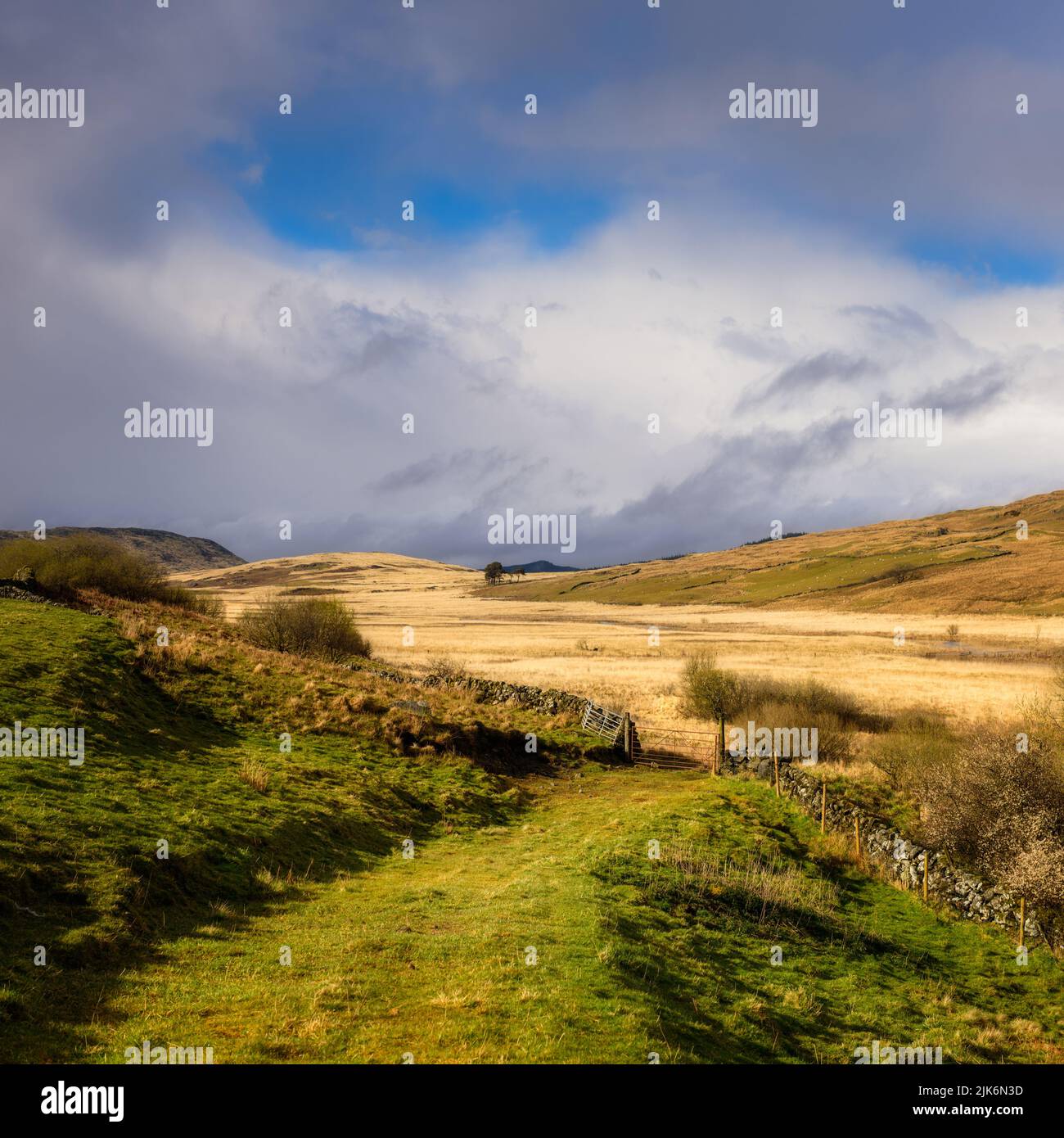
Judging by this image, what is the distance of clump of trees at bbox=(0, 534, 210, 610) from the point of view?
49500mm

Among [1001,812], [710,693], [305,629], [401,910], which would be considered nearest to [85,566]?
[305,629]

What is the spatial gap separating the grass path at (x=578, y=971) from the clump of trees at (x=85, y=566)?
1531 inches

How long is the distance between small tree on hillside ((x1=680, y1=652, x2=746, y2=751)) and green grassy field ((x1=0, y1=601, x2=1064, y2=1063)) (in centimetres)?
1425

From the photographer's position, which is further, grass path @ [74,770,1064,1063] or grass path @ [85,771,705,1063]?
grass path @ [74,770,1064,1063]

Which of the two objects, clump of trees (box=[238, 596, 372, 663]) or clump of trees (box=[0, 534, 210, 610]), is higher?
clump of trees (box=[0, 534, 210, 610])

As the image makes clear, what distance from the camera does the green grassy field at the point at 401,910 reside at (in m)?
10.2

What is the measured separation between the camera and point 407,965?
12.3 m

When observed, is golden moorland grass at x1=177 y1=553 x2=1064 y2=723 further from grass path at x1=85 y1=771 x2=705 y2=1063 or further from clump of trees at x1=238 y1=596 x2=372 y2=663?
grass path at x1=85 y1=771 x2=705 y2=1063

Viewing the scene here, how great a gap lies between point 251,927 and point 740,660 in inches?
2656

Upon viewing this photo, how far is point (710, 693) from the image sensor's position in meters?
46.5

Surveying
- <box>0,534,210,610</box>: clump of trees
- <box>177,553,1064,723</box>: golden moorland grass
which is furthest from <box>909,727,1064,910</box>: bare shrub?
<box>0,534,210,610</box>: clump of trees

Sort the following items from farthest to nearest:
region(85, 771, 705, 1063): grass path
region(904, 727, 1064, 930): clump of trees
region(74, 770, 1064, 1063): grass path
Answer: region(904, 727, 1064, 930): clump of trees, region(74, 770, 1064, 1063): grass path, region(85, 771, 705, 1063): grass path

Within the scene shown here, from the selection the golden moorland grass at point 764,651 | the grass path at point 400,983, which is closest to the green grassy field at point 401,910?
the grass path at point 400,983

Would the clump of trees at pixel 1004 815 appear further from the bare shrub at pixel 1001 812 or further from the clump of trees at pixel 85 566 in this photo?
the clump of trees at pixel 85 566
